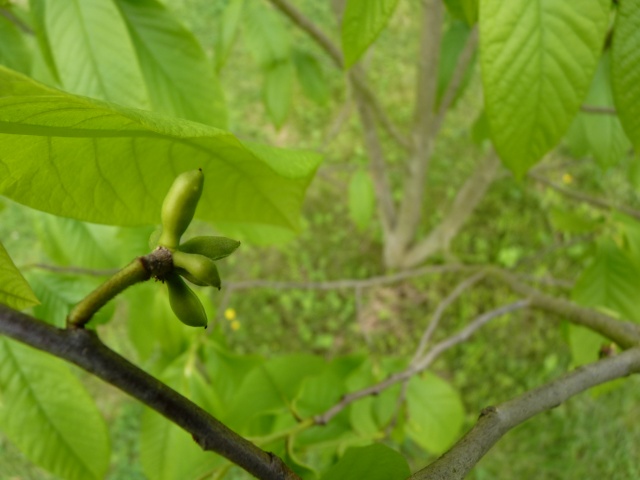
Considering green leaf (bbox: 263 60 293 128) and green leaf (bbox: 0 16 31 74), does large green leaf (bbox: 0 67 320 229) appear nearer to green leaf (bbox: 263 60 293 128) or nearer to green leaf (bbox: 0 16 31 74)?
green leaf (bbox: 0 16 31 74)

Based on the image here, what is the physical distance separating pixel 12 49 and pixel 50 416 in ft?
1.54

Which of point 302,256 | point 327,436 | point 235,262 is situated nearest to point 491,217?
point 302,256

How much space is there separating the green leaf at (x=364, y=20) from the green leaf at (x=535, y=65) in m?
0.08

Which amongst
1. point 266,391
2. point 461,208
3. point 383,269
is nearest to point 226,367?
point 266,391

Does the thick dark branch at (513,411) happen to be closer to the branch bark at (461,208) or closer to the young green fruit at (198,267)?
the young green fruit at (198,267)

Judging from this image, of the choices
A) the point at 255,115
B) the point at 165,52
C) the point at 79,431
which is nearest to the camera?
the point at 79,431

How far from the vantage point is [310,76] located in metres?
1.63

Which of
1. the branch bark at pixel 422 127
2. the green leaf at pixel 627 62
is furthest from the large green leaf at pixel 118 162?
the branch bark at pixel 422 127

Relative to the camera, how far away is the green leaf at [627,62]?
0.42 meters

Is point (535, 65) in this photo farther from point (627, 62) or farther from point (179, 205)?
point (179, 205)

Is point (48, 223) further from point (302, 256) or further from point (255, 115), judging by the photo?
point (255, 115)

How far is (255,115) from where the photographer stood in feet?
9.10

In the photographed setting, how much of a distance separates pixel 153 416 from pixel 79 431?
0.15 metres

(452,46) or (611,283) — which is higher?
(452,46)
